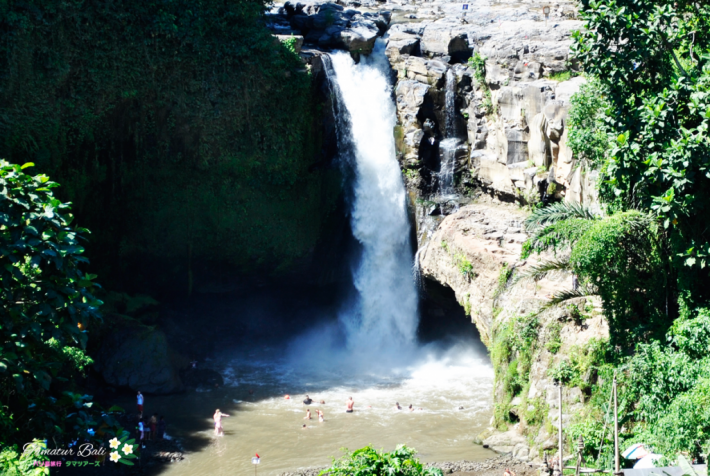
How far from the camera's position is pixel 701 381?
14.6 m

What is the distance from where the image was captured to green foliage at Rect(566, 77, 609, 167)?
1931 centimetres

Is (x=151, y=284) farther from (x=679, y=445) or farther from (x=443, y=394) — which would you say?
→ (x=679, y=445)

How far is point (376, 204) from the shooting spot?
28.7 m

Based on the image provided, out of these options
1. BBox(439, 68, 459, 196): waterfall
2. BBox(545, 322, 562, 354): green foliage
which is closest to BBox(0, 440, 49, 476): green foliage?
BBox(545, 322, 562, 354): green foliage

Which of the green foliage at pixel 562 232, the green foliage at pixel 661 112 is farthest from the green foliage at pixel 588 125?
the green foliage at pixel 562 232

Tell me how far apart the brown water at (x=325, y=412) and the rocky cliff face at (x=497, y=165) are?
212cm

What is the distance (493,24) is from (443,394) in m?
15.3

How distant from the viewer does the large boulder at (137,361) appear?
2417 centimetres

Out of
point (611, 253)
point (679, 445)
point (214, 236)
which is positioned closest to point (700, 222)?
point (611, 253)

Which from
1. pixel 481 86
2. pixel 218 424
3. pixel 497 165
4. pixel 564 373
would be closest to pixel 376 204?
pixel 497 165

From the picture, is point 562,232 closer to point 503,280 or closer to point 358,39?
point 503,280

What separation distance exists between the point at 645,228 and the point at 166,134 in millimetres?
18038

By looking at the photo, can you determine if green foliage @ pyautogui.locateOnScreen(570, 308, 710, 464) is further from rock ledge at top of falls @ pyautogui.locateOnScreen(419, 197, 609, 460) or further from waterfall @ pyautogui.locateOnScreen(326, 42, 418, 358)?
waterfall @ pyautogui.locateOnScreen(326, 42, 418, 358)

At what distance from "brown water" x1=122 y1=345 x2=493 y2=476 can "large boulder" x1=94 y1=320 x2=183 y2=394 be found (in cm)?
56
